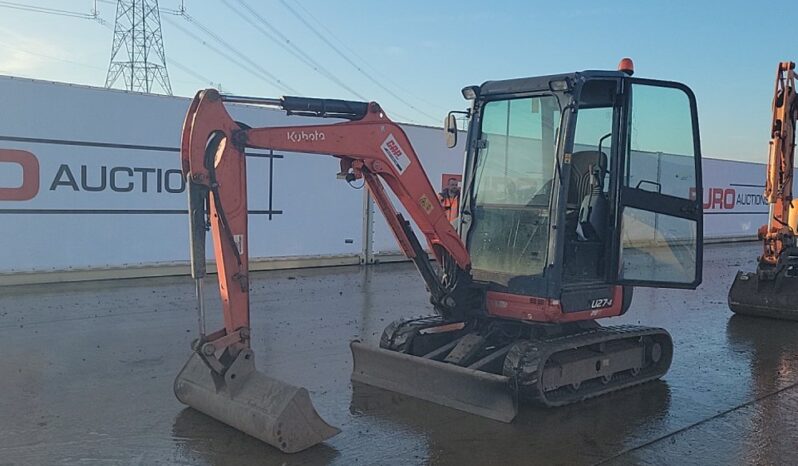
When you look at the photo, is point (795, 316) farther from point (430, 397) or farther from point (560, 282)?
point (430, 397)

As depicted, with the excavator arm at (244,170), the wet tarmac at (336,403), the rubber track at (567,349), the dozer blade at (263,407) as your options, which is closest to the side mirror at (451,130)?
the excavator arm at (244,170)

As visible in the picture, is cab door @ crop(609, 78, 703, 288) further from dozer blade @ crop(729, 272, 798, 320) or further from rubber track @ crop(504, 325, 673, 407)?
dozer blade @ crop(729, 272, 798, 320)

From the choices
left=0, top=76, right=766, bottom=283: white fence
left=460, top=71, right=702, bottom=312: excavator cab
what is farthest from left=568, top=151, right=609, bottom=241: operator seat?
left=0, top=76, right=766, bottom=283: white fence

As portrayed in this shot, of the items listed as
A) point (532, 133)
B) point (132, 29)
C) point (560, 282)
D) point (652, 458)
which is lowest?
point (652, 458)

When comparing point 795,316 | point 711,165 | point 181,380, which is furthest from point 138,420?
point 711,165

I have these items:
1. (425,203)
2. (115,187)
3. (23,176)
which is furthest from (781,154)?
(23,176)

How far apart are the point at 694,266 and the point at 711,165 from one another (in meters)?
17.3

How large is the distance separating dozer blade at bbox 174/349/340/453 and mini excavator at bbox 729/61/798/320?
7174mm

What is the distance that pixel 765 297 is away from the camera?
9.49 meters

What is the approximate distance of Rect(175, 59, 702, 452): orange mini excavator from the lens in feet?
17.3

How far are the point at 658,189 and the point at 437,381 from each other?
2.53m

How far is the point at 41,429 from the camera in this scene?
15.5 feet

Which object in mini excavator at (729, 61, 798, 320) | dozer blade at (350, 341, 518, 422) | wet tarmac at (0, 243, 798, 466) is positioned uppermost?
mini excavator at (729, 61, 798, 320)

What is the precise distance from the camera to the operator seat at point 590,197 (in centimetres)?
589
